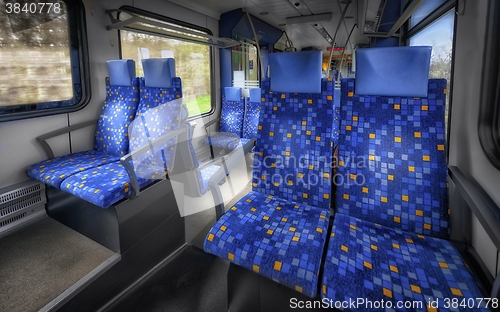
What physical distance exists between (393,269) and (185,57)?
4.13 metres

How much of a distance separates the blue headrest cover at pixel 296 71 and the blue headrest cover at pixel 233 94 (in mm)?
2692

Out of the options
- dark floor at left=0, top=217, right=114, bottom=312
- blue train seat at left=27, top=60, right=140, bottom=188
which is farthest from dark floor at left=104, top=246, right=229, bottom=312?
blue train seat at left=27, top=60, right=140, bottom=188

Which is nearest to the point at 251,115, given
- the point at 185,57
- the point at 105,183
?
the point at 185,57

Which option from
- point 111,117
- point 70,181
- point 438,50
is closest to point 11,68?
point 111,117

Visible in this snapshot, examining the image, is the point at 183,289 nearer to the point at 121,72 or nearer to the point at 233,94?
the point at 121,72

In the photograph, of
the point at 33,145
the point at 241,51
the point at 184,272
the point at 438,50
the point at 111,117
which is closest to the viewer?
the point at 184,272

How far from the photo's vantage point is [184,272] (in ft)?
6.64

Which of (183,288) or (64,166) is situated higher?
(64,166)

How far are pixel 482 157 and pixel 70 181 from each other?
8.17 ft

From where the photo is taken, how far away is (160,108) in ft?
8.20

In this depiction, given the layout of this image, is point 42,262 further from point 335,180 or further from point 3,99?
point 335,180

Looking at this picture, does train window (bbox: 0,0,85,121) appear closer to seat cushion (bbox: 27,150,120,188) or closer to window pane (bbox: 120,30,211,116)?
seat cushion (bbox: 27,150,120,188)

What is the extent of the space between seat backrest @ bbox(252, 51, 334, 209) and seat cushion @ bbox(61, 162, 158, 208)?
91 centimetres

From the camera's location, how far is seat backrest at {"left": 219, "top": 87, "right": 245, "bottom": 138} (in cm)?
455
